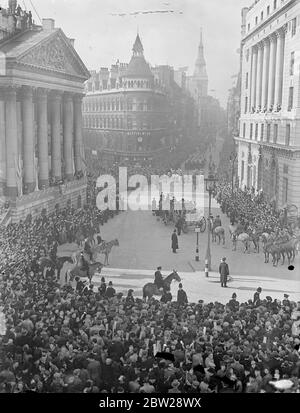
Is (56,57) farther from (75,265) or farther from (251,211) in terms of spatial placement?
(75,265)

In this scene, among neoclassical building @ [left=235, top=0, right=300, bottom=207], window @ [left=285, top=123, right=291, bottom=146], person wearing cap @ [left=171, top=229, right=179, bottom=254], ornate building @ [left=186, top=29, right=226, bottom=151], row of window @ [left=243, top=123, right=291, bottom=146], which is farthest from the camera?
ornate building @ [left=186, top=29, right=226, bottom=151]

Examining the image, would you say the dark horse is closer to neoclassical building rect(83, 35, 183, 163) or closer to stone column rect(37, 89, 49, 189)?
stone column rect(37, 89, 49, 189)

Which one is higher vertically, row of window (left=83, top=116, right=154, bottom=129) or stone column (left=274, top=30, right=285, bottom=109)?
stone column (left=274, top=30, right=285, bottom=109)

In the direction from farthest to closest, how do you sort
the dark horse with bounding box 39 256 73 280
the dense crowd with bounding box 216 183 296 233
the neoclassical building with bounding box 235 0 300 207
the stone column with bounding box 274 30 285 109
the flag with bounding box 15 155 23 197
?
the stone column with bounding box 274 30 285 109, the neoclassical building with bounding box 235 0 300 207, the flag with bounding box 15 155 23 197, the dense crowd with bounding box 216 183 296 233, the dark horse with bounding box 39 256 73 280

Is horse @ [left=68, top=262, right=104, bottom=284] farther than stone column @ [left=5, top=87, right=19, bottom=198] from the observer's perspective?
No

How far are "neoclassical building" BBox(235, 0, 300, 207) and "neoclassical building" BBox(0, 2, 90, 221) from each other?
17.0m

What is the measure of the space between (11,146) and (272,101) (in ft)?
76.0

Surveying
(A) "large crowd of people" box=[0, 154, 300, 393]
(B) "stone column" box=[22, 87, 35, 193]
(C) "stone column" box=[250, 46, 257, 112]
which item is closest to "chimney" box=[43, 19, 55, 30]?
(B) "stone column" box=[22, 87, 35, 193]

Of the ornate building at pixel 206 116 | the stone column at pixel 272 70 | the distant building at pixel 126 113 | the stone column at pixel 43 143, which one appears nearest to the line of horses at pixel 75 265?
the stone column at pixel 43 143

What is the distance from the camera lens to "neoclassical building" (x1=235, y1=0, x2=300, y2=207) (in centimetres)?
4444

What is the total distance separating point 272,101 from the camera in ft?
168

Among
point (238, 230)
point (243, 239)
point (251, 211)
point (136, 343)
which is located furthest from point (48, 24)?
point (136, 343)

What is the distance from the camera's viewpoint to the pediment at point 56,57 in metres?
44.2
